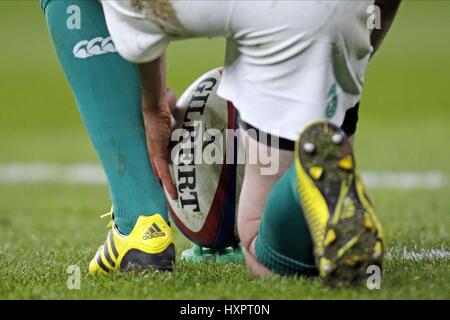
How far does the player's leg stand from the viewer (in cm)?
260

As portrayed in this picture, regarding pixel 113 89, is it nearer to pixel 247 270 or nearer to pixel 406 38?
pixel 247 270

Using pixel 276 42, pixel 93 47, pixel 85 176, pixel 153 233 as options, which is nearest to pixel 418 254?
pixel 153 233

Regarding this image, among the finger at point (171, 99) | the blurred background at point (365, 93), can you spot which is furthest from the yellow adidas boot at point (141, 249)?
the blurred background at point (365, 93)

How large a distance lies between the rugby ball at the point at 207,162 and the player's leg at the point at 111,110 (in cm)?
20

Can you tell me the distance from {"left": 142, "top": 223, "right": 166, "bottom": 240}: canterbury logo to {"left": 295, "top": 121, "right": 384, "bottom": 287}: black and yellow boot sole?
61 centimetres

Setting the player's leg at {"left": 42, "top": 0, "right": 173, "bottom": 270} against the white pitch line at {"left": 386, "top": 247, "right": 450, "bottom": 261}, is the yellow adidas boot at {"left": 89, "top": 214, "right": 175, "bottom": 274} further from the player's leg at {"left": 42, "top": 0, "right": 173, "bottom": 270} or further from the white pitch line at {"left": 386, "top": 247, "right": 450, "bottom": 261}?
the white pitch line at {"left": 386, "top": 247, "right": 450, "bottom": 261}

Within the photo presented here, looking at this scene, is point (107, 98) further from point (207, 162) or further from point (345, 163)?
point (345, 163)

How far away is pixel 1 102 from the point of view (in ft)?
35.7

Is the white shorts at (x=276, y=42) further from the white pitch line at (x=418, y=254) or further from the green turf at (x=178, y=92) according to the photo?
the white pitch line at (x=418, y=254)

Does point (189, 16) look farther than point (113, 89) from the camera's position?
No

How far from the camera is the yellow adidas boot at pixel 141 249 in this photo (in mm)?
2547

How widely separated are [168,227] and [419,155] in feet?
14.2

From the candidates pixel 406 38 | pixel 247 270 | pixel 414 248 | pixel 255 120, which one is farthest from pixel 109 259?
→ pixel 406 38

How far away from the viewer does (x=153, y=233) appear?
258 centimetres
